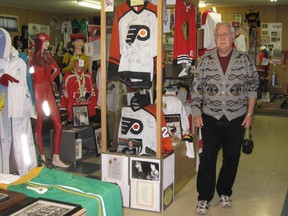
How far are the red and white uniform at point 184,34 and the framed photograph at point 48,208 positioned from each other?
2.52 m

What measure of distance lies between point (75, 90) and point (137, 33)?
2.07m

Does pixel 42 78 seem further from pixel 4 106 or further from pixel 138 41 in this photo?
pixel 138 41

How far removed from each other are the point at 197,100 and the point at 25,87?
167 centimetres

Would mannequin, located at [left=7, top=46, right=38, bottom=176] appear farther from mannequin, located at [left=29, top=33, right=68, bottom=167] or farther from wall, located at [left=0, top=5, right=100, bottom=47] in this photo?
wall, located at [left=0, top=5, right=100, bottom=47]

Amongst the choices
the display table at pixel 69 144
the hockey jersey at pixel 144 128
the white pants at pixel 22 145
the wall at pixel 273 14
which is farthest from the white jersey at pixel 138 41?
the wall at pixel 273 14

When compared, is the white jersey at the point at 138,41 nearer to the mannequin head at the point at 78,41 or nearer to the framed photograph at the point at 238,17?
the mannequin head at the point at 78,41

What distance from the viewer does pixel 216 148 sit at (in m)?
3.37

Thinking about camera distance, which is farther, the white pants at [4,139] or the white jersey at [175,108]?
the white jersey at [175,108]

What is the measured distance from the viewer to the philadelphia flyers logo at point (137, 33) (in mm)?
3416

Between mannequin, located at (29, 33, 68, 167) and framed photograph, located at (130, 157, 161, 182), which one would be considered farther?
mannequin, located at (29, 33, 68, 167)

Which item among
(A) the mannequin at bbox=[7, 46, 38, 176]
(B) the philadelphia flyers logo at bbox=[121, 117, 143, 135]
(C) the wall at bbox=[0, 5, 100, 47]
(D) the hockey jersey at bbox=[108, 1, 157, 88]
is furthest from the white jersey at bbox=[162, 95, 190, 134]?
(C) the wall at bbox=[0, 5, 100, 47]

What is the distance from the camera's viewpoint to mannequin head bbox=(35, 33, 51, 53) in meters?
4.45

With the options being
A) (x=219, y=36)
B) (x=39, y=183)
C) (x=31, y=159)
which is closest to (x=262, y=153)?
(x=219, y=36)

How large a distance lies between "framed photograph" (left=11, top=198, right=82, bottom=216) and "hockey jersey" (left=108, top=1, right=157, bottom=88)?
2.05 metres
